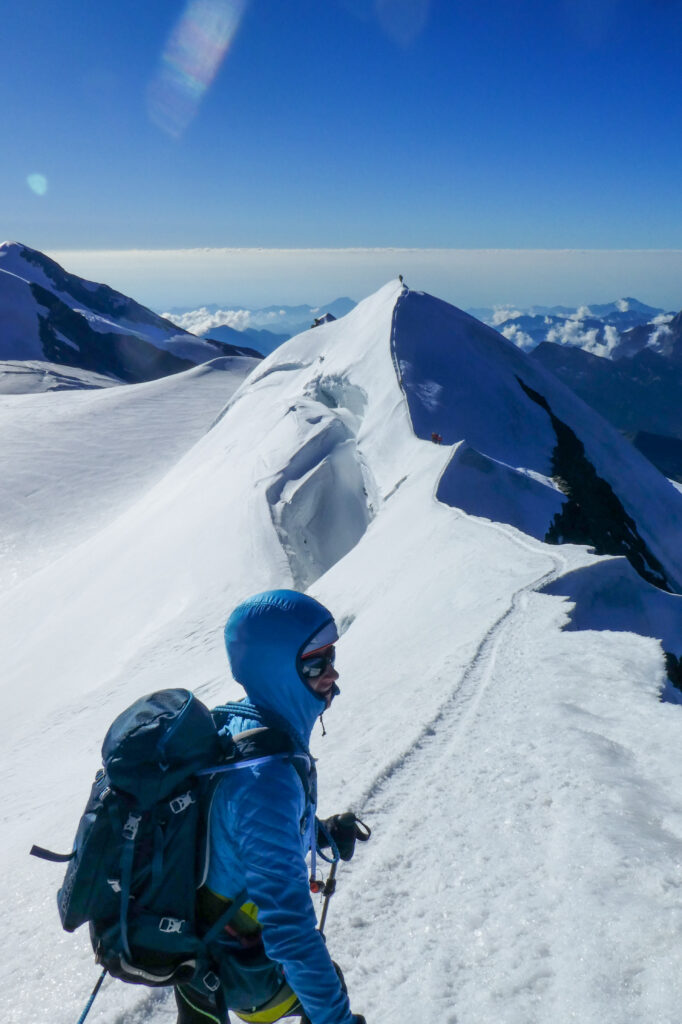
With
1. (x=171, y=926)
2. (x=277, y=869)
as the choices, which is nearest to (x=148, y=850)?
(x=171, y=926)

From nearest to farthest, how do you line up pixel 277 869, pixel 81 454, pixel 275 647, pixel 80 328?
1. pixel 277 869
2. pixel 275 647
3. pixel 81 454
4. pixel 80 328

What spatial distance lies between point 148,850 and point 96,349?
11472cm

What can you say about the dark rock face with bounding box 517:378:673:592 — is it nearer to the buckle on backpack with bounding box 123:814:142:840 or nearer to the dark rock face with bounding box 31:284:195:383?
the buckle on backpack with bounding box 123:814:142:840

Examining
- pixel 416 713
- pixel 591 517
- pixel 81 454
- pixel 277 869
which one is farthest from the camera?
pixel 81 454

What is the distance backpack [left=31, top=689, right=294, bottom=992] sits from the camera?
240 cm

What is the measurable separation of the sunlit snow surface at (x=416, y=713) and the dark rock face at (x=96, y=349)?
282 feet

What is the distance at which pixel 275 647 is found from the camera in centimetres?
280

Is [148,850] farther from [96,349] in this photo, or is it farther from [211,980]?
[96,349]

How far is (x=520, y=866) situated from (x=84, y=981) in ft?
7.87

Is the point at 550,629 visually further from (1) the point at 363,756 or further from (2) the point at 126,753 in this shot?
(2) the point at 126,753

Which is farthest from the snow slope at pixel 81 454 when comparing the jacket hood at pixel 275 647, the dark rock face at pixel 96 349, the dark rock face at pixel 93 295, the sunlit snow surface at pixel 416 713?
the dark rock face at pixel 93 295

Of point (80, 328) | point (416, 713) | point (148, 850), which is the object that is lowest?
point (80, 328)

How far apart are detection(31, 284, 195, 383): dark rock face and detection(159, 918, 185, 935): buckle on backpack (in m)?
105

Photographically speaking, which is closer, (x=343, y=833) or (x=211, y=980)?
(x=211, y=980)
